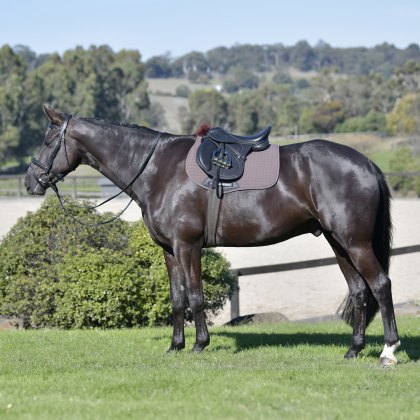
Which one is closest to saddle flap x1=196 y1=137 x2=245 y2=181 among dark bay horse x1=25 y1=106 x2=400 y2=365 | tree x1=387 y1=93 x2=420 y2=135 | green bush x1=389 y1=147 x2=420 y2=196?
dark bay horse x1=25 y1=106 x2=400 y2=365

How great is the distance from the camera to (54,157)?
28.7 feet

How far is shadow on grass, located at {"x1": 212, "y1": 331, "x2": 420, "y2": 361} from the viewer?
29.8 ft

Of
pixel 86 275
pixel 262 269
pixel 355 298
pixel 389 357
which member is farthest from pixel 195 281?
pixel 262 269

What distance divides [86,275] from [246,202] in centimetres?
308

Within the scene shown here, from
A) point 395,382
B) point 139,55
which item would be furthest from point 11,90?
point 395,382

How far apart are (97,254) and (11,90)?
208ft

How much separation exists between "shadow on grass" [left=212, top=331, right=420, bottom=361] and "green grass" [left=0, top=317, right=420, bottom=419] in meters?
0.01

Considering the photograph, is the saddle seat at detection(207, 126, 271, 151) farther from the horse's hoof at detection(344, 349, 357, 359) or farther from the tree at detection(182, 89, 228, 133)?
the tree at detection(182, 89, 228, 133)

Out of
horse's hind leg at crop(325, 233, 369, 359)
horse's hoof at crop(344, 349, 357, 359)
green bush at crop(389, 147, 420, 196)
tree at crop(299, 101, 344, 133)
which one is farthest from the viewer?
tree at crop(299, 101, 344, 133)

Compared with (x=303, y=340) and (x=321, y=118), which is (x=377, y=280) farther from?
(x=321, y=118)

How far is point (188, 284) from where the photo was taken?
8.46 m

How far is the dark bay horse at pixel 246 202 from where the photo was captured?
7.92m

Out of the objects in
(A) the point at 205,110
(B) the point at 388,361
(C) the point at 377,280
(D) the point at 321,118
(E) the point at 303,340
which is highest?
(C) the point at 377,280

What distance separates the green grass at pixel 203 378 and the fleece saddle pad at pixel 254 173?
5.35 ft
